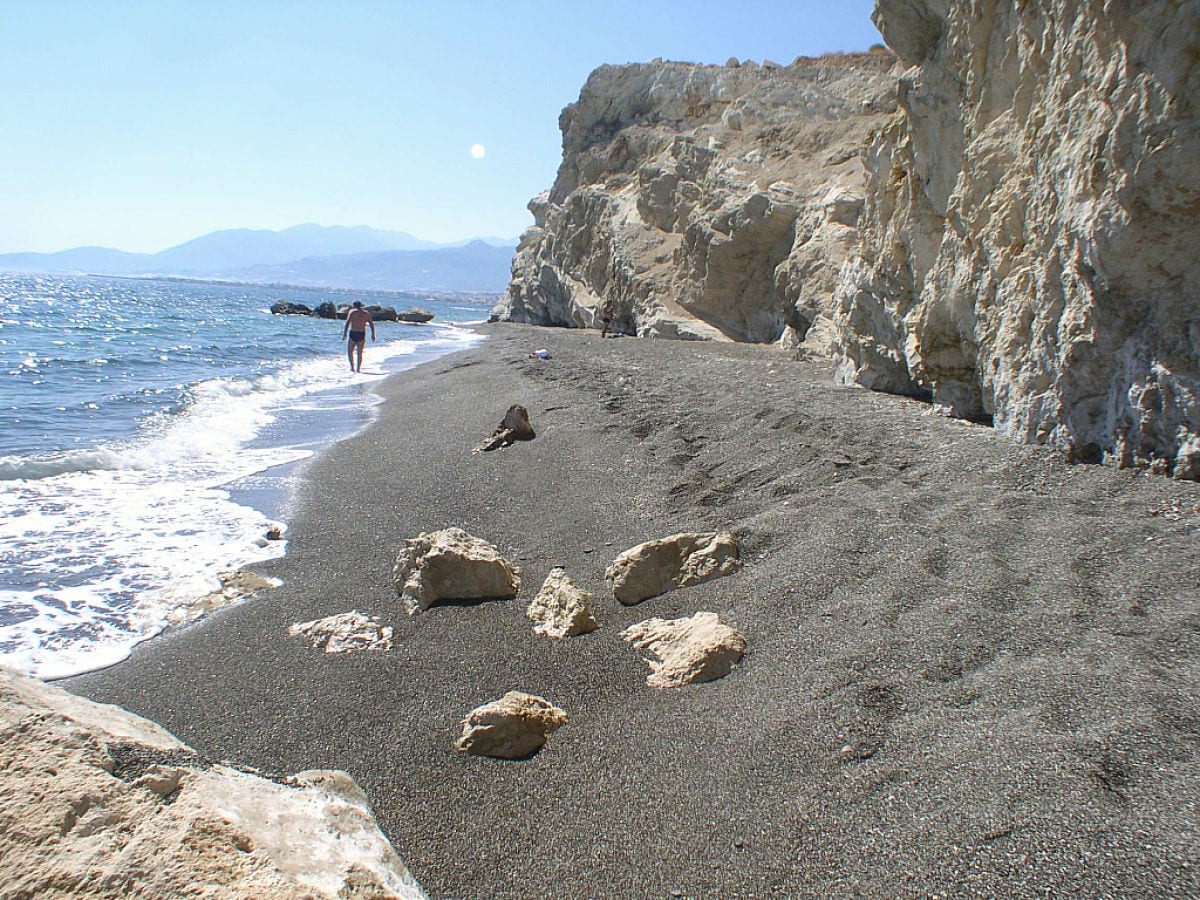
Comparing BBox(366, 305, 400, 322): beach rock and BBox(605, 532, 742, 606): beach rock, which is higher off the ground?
BBox(366, 305, 400, 322): beach rock

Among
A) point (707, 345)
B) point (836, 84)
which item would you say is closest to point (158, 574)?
point (707, 345)

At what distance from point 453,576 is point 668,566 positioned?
1.21 m

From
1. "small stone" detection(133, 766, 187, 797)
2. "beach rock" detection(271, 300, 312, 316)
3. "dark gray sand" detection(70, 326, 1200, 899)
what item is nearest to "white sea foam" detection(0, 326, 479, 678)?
"dark gray sand" detection(70, 326, 1200, 899)

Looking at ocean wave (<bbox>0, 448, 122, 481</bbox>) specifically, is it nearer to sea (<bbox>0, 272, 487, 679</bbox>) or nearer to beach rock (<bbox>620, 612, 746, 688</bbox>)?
sea (<bbox>0, 272, 487, 679</bbox>)

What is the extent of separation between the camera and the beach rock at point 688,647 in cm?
311

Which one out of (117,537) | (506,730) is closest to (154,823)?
(506,730)

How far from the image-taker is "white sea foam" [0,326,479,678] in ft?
13.6

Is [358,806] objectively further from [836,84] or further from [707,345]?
[836,84]

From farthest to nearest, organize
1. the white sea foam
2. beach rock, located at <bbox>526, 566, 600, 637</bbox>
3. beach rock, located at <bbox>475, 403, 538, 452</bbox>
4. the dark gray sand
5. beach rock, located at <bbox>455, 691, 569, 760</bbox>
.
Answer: beach rock, located at <bbox>475, 403, 538, 452</bbox> → the white sea foam → beach rock, located at <bbox>526, 566, 600, 637</bbox> → beach rock, located at <bbox>455, 691, 569, 760</bbox> → the dark gray sand

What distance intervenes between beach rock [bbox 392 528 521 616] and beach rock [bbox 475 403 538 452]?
3.48 m

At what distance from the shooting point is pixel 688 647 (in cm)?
324

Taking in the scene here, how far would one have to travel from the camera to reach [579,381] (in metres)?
10.7

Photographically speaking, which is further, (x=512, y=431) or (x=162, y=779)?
(x=512, y=431)

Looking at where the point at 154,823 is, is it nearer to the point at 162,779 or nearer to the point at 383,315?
the point at 162,779
